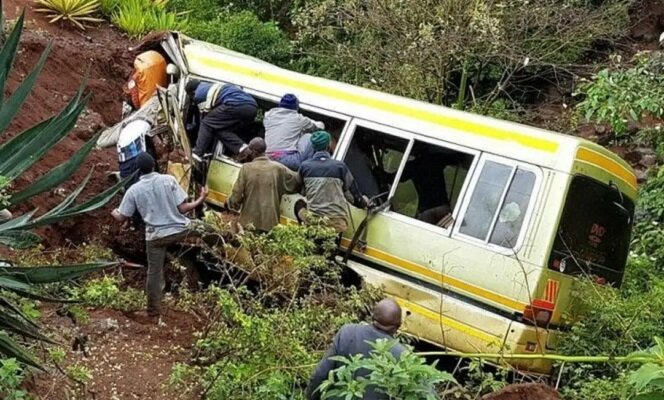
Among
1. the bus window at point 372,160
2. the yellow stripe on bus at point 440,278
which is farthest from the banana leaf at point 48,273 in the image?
the bus window at point 372,160

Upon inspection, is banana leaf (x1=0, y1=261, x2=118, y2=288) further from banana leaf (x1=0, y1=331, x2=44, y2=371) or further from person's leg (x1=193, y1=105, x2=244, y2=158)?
person's leg (x1=193, y1=105, x2=244, y2=158)

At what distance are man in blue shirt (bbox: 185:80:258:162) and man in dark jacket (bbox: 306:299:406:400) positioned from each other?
3.88 m

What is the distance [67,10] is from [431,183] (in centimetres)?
842

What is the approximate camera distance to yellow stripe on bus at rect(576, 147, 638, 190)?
7496 mm

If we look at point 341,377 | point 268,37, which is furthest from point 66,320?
point 268,37

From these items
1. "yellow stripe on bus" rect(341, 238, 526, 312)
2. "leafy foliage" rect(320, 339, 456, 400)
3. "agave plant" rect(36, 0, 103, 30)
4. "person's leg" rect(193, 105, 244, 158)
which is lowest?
"leafy foliage" rect(320, 339, 456, 400)

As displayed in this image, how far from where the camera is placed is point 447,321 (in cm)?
770

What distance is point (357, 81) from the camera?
1494 cm

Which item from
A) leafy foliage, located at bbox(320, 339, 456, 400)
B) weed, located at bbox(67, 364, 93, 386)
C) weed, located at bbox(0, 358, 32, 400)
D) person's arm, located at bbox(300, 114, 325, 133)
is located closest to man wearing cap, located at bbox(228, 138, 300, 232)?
person's arm, located at bbox(300, 114, 325, 133)

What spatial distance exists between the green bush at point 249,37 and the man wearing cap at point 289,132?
25.5ft

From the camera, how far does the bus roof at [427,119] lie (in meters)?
7.52

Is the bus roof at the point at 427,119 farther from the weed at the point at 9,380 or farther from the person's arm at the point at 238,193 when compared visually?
the weed at the point at 9,380

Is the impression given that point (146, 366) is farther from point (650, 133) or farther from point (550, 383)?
point (650, 133)

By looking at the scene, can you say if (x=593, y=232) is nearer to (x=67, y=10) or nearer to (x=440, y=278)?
(x=440, y=278)
